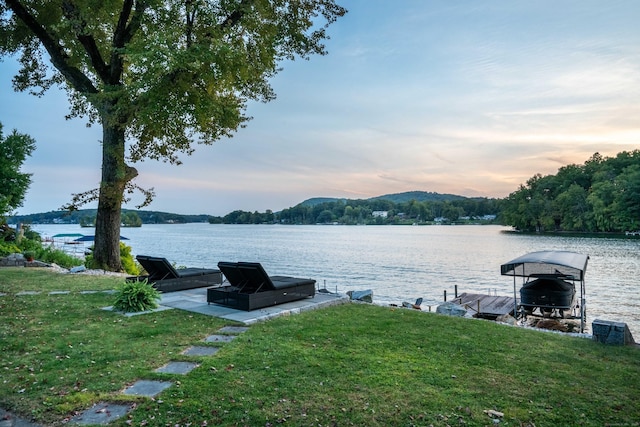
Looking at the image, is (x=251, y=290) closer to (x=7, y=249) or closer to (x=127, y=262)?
(x=127, y=262)

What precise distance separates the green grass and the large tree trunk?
625 centimetres

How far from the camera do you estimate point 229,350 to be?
516 centimetres

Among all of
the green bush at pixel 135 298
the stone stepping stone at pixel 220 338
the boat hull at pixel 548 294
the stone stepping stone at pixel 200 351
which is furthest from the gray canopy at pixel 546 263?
the green bush at pixel 135 298

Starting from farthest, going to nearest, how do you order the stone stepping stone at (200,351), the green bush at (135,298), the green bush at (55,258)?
1. the green bush at (55,258)
2. the green bush at (135,298)
3. the stone stepping stone at (200,351)

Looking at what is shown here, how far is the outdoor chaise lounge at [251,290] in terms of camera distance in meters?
7.81

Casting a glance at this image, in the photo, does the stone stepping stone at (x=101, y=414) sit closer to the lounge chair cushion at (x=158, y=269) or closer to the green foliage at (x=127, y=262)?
the lounge chair cushion at (x=158, y=269)

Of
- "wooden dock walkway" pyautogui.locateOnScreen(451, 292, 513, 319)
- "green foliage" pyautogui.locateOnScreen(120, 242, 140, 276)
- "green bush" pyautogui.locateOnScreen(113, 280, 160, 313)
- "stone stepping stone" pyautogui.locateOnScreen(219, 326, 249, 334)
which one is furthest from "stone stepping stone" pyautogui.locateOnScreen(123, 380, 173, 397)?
"wooden dock walkway" pyautogui.locateOnScreen(451, 292, 513, 319)

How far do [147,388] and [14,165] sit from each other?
78.9 ft

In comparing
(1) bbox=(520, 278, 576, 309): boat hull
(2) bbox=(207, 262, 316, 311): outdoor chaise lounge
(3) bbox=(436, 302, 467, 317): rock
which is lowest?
(1) bbox=(520, 278, 576, 309): boat hull

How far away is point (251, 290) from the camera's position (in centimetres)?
809

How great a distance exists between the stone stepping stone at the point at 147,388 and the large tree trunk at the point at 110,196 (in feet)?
33.5

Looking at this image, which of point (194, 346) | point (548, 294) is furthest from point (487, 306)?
point (194, 346)

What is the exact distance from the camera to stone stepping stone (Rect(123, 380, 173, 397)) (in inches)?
150

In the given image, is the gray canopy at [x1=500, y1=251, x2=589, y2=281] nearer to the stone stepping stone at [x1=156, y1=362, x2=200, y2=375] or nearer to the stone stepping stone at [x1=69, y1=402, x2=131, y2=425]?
the stone stepping stone at [x1=156, y1=362, x2=200, y2=375]
